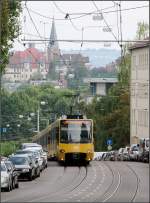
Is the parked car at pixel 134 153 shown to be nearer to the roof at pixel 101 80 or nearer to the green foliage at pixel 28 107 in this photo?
the green foliage at pixel 28 107

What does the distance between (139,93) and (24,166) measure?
61.7m

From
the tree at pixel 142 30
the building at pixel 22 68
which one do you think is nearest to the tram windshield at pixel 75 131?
the tree at pixel 142 30

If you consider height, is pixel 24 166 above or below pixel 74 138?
below

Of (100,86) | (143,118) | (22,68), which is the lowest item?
(143,118)

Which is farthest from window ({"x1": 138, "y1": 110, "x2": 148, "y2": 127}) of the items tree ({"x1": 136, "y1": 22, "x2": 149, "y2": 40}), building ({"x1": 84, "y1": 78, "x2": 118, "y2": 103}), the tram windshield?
the tram windshield

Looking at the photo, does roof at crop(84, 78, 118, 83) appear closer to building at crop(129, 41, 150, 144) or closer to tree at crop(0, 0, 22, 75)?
building at crop(129, 41, 150, 144)

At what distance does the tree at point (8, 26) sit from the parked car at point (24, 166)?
4.32 meters

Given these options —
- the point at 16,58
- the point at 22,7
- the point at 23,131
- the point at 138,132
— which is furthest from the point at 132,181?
the point at 16,58

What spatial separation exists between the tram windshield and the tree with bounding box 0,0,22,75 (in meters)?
9.56

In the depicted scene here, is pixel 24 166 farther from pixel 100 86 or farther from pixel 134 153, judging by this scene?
pixel 100 86

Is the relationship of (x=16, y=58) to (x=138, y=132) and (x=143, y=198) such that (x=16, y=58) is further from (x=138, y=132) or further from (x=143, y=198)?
A: (x=143, y=198)

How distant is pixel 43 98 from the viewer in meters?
124

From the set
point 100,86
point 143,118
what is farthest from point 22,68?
point 143,118

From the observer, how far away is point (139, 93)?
103188 millimetres
